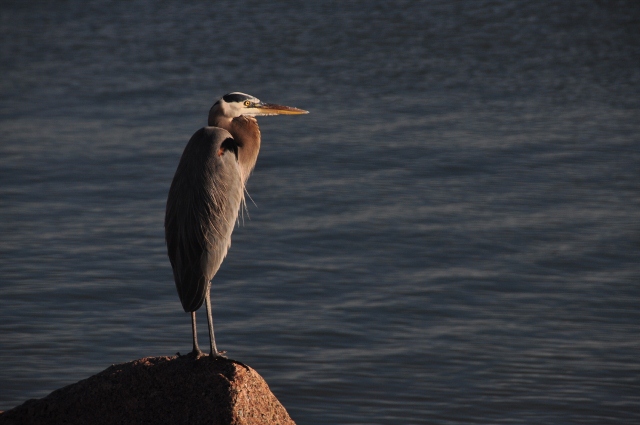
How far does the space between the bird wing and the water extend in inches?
67.7


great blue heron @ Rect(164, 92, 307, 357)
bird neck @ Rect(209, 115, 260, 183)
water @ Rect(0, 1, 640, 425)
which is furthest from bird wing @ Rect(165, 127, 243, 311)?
water @ Rect(0, 1, 640, 425)

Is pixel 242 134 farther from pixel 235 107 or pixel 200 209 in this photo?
pixel 200 209

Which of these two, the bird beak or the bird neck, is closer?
the bird neck

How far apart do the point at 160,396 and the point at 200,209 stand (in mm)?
1041

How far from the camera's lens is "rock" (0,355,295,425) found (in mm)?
5066

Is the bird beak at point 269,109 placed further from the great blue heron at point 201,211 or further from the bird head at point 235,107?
the great blue heron at point 201,211

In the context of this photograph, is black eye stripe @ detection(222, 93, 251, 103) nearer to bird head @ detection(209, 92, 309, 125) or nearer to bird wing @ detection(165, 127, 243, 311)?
bird head @ detection(209, 92, 309, 125)

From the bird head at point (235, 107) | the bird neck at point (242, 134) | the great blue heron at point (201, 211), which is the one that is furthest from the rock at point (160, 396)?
the bird head at point (235, 107)

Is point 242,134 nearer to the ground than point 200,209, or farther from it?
farther from it

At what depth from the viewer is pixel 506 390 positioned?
7230 mm

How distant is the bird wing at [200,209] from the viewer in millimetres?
5562

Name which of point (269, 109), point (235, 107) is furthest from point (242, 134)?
point (269, 109)

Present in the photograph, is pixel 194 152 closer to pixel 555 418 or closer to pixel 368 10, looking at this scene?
pixel 555 418

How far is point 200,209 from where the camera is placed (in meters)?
5.65
